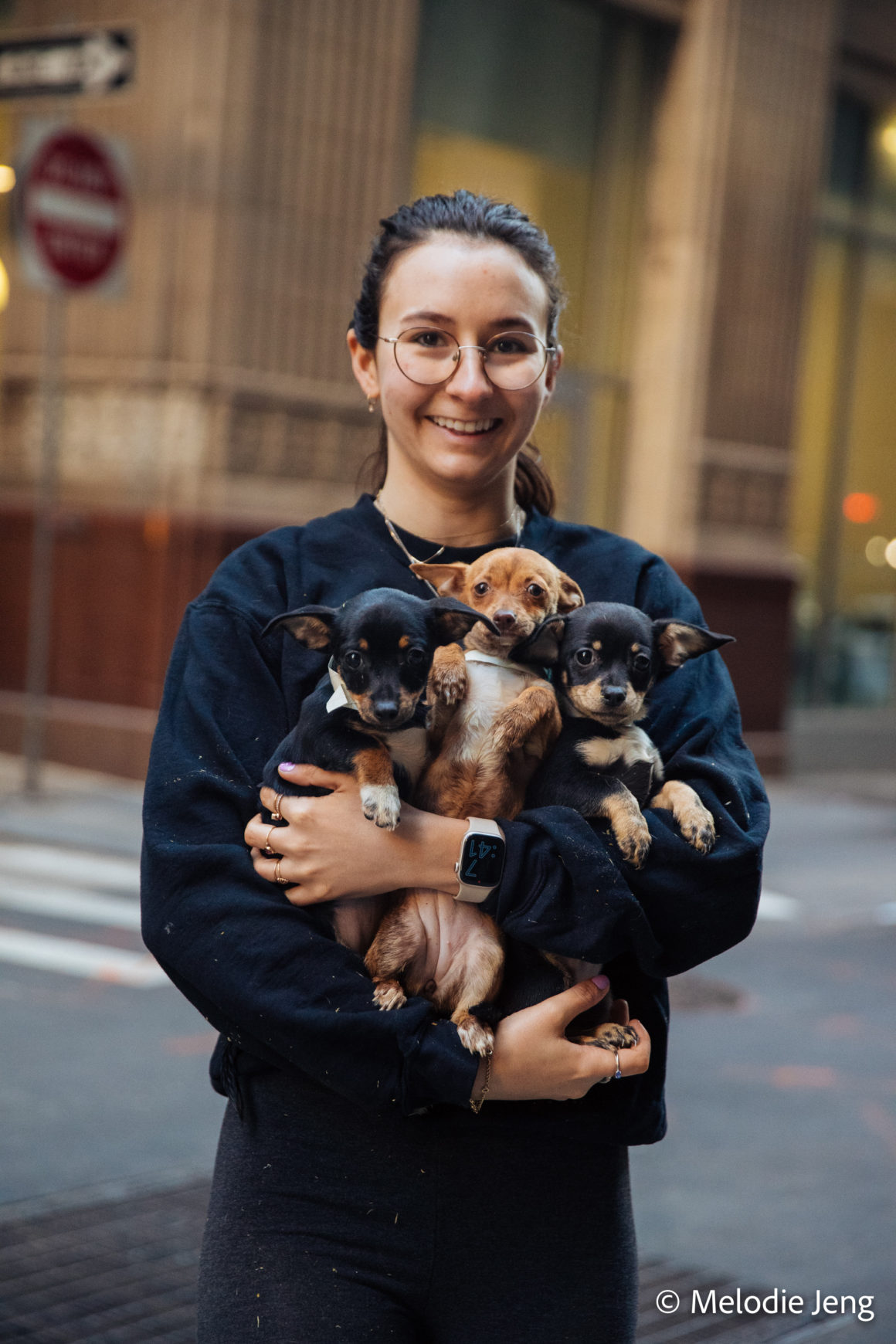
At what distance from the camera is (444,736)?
229cm

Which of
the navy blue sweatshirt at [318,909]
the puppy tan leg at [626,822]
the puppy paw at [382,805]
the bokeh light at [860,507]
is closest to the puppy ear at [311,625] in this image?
the navy blue sweatshirt at [318,909]

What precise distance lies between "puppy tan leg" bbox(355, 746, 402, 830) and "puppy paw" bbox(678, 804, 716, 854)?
41cm

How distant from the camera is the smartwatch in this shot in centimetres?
217

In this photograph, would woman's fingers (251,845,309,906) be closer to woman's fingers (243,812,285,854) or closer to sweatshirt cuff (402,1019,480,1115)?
woman's fingers (243,812,285,854)

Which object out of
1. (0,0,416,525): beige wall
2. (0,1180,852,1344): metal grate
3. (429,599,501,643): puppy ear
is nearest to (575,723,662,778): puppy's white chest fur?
(429,599,501,643): puppy ear

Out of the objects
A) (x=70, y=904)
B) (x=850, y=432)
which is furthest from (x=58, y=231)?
(x=850, y=432)

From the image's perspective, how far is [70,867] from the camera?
29.2 feet

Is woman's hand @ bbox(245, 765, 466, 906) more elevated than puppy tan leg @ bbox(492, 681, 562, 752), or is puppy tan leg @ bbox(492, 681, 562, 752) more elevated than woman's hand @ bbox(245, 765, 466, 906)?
puppy tan leg @ bbox(492, 681, 562, 752)

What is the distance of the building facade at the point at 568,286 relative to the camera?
1120 centimetres

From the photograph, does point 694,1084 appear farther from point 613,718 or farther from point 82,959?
point 613,718

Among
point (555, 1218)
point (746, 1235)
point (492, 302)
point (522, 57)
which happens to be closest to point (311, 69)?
point (522, 57)

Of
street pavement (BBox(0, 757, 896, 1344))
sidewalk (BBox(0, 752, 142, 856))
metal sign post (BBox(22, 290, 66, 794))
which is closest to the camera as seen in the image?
street pavement (BBox(0, 757, 896, 1344))

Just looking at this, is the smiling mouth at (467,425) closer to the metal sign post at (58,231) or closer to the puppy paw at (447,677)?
the puppy paw at (447,677)

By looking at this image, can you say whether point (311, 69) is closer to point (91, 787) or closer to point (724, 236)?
point (724, 236)
